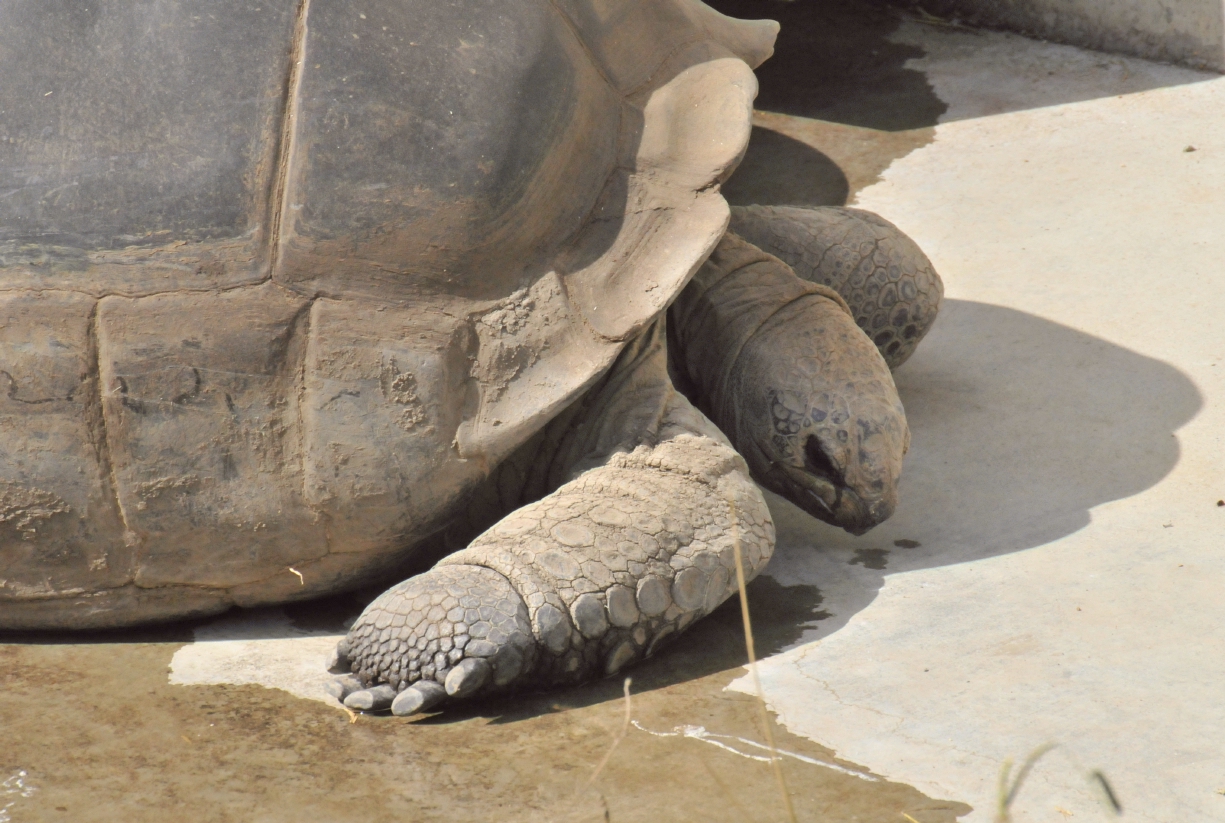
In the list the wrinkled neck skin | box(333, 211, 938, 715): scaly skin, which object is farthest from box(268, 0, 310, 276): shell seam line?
the wrinkled neck skin

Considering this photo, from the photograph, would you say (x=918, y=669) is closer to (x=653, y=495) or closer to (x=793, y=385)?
(x=653, y=495)

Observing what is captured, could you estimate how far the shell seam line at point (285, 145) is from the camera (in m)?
2.62

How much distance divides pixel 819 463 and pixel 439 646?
1.11 m

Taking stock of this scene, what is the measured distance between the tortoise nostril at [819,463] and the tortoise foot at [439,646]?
94 centimetres

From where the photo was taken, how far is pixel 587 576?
259cm

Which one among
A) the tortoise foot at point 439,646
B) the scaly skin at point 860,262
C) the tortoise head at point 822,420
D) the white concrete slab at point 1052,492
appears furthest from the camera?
the scaly skin at point 860,262

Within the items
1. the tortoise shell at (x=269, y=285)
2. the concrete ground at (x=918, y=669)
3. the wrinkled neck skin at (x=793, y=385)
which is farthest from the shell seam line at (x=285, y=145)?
the wrinkled neck skin at (x=793, y=385)

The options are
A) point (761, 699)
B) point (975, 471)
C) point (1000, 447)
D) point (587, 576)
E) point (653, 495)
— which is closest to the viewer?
point (761, 699)

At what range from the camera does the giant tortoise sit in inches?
103

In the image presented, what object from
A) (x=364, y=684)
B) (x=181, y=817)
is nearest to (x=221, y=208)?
(x=364, y=684)

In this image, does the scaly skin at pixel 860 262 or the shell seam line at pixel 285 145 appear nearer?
the shell seam line at pixel 285 145

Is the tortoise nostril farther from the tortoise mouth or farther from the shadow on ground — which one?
the shadow on ground

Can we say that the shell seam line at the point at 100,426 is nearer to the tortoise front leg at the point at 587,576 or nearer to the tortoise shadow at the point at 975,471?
the tortoise front leg at the point at 587,576

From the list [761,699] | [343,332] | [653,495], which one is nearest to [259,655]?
[343,332]
